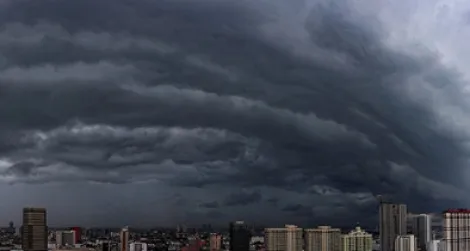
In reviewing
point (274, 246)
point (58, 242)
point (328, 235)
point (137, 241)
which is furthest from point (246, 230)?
point (58, 242)

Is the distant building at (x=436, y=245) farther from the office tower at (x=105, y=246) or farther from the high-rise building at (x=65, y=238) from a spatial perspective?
the high-rise building at (x=65, y=238)

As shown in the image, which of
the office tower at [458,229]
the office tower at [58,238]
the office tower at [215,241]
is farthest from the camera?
the office tower at [58,238]

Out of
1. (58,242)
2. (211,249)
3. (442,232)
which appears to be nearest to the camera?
(442,232)

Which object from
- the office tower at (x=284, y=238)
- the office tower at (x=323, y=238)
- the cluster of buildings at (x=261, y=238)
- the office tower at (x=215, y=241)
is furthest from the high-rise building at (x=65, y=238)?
the office tower at (x=323, y=238)

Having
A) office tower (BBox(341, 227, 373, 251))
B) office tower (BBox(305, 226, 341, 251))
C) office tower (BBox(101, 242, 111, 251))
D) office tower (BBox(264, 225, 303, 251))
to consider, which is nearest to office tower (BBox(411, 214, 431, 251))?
office tower (BBox(341, 227, 373, 251))

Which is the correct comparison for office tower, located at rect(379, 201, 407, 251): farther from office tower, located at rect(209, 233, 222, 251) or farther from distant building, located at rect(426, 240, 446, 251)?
office tower, located at rect(209, 233, 222, 251)

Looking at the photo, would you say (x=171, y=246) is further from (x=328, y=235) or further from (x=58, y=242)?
(x=328, y=235)
